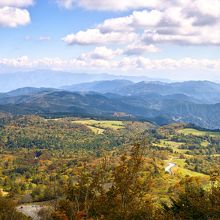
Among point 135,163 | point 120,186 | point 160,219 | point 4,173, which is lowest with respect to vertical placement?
point 4,173

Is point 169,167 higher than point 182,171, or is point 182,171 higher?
point 169,167

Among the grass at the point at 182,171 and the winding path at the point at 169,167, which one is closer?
the grass at the point at 182,171

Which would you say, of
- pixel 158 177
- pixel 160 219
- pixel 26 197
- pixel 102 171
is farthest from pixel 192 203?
pixel 158 177

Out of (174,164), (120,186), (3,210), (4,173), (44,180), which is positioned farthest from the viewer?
(174,164)

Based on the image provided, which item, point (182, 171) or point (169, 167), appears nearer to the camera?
point (182, 171)

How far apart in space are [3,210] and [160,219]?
56.9 ft

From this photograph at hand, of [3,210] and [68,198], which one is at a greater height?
[68,198]

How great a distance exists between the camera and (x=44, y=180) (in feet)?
489

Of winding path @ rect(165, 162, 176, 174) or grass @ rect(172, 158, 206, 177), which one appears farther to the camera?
winding path @ rect(165, 162, 176, 174)

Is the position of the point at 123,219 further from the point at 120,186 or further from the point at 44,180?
the point at 44,180

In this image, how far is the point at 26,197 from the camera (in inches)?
4921

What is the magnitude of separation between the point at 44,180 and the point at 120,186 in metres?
128

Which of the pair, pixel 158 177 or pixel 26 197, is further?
pixel 158 177

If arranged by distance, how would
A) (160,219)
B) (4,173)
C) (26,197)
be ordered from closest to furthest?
(160,219), (26,197), (4,173)
